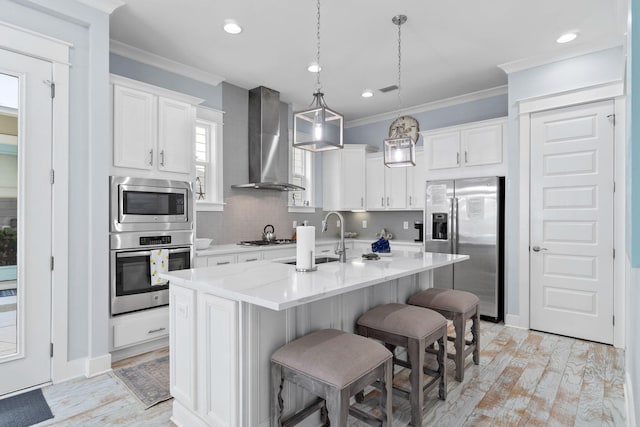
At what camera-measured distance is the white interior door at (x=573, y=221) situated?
3.41m

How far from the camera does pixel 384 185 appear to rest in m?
5.66

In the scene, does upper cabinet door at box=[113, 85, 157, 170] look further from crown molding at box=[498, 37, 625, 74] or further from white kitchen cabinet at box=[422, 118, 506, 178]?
crown molding at box=[498, 37, 625, 74]

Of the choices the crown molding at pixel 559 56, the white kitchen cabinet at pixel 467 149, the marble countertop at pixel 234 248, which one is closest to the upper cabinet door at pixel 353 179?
the marble countertop at pixel 234 248

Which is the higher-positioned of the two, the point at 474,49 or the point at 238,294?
the point at 474,49

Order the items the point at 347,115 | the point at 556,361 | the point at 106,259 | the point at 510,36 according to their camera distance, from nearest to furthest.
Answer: the point at 106,259 < the point at 556,361 < the point at 510,36 < the point at 347,115

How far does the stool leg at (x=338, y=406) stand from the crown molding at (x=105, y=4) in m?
3.17

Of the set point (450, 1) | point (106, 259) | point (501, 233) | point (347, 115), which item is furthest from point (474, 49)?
point (106, 259)

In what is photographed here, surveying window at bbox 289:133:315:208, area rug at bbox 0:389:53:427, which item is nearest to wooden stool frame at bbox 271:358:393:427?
area rug at bbox 0:389:53:427

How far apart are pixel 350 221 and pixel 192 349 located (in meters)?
4.66

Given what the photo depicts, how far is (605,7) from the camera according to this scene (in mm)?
2881

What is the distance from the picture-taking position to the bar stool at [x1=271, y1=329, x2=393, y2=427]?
4.97 ft

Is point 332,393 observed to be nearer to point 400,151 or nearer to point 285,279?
point 285,279

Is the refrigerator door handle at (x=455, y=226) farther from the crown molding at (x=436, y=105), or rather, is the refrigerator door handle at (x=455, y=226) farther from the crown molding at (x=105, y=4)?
the crown molding at (x=105, y=4)

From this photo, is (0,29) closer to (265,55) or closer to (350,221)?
(265,55)
